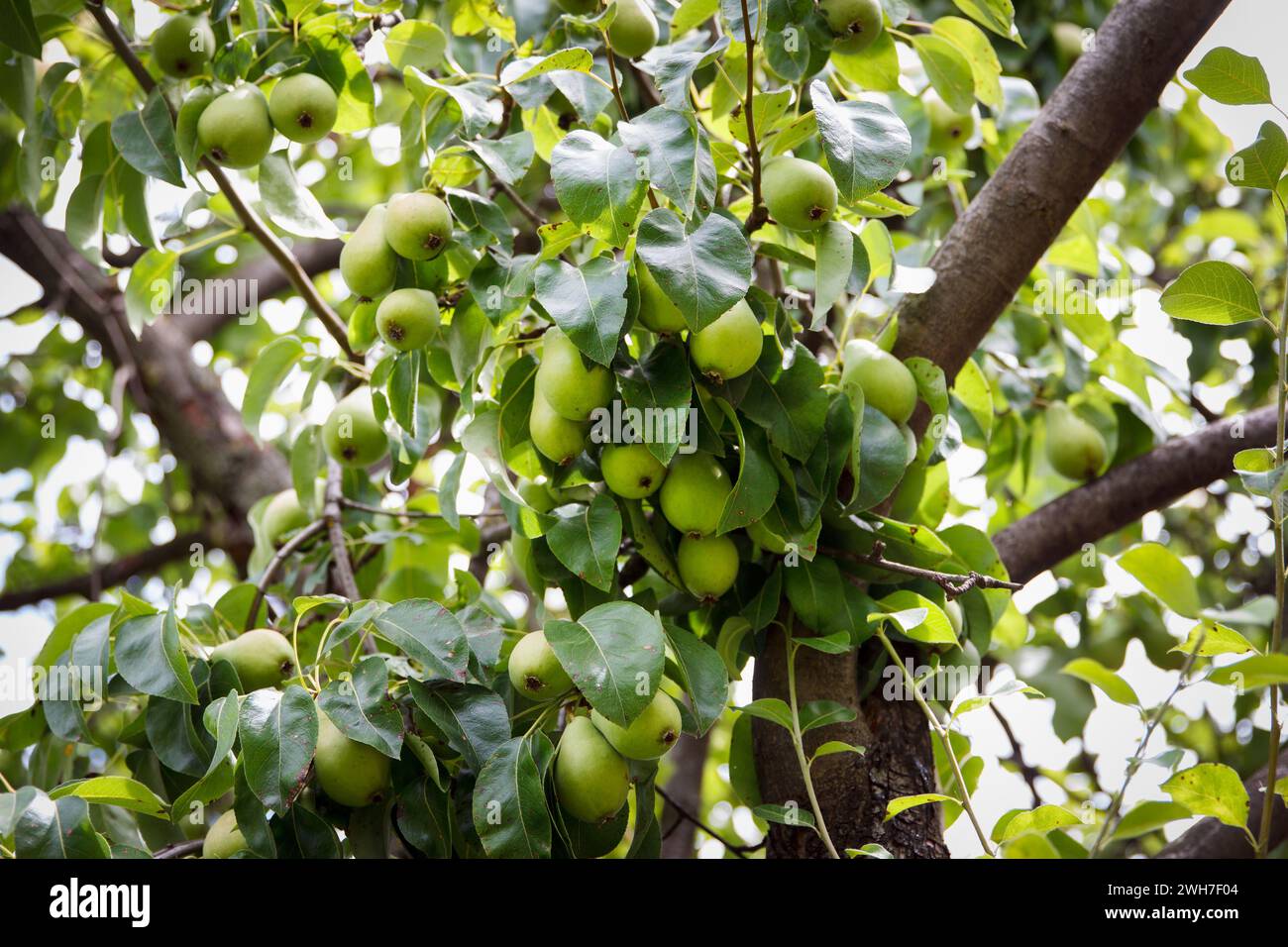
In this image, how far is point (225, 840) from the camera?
4.25 ft

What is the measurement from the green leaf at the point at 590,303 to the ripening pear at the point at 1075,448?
1.08 m

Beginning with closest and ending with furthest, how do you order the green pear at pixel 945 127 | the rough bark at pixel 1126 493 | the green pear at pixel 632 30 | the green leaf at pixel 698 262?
the green leaf at pixel 698 262, the green pear at pixel 632 30, the rough bark at pixel 1126 493, the green pear at pixel 945 127

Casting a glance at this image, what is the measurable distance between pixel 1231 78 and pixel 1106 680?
2.32 ft

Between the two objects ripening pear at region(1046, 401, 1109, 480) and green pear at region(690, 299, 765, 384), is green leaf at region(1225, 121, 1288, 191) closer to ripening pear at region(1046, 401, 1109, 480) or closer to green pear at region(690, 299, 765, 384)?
green pear at region(690, 299, 765, 384)

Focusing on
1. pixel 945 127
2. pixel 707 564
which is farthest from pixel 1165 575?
pixel 945 127

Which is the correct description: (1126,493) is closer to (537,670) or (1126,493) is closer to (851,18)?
(851,18)

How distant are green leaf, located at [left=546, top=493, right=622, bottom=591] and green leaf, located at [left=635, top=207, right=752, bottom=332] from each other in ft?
0.98

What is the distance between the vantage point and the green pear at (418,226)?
134cm

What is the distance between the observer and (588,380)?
4.01 feet

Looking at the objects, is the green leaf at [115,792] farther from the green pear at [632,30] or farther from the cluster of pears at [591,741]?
the green pear at [632,30]

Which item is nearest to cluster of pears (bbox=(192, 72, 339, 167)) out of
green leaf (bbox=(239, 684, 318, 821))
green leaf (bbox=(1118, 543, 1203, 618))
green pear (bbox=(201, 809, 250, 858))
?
green leaf (bbox=(239, 684, 318, 821))

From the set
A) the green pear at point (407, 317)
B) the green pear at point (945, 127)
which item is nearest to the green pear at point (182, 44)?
the green pear at point (407, 317)
